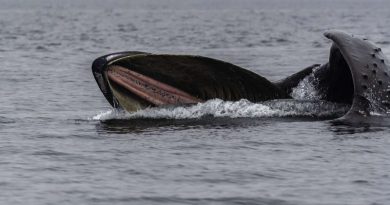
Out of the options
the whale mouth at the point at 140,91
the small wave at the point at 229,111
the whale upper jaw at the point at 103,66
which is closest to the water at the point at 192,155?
the small wave at the point at 229,111

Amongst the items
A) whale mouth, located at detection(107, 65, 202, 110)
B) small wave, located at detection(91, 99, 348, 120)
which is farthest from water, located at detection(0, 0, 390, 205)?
whale mouth, located at detection(107, 65, 202, 110)

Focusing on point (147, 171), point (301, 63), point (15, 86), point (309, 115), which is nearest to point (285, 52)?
point (301, 63)

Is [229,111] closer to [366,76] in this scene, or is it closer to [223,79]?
[223,79]

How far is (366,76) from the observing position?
12844 mm

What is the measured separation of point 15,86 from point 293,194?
11.7 metres

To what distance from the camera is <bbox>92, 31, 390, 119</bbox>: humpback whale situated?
42.4 ft

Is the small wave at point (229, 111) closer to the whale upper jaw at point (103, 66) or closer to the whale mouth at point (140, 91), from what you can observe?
the whale mouth at point (140, 91)

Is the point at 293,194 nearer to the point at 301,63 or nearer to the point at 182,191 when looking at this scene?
the point at 182,191

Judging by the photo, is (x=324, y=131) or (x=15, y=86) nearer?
(x=324, y=131)

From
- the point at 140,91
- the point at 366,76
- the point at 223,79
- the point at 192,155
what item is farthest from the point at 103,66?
the point at 366,76

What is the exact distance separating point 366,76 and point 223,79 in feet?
6.11

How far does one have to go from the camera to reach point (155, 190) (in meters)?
10.1

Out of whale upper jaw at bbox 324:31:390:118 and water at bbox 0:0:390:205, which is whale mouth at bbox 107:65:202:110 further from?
whale upper jaw at bbox 324:31:390:118

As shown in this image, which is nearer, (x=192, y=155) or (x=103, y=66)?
(x=192, y=155)
